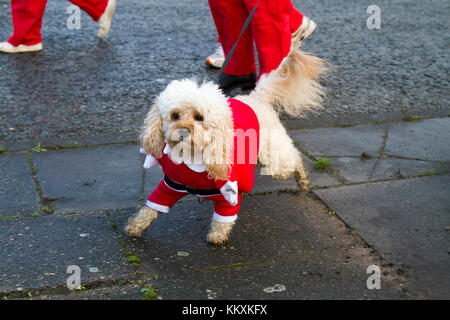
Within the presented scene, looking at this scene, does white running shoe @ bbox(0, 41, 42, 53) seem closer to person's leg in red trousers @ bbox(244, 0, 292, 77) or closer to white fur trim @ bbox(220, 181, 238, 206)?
person's leg in red trousers @ bbox(244, 0, 292, 77)

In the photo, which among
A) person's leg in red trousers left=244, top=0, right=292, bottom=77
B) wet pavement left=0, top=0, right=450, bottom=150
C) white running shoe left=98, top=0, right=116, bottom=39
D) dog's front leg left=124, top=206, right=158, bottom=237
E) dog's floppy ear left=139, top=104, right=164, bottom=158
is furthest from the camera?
white running shoe left=98, top=0, right=116, bottom=39

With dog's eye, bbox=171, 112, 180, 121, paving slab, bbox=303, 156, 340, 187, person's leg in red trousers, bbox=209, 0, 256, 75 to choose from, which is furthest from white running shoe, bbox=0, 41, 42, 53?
dog's eye, bbox=171, 112, 180, 121

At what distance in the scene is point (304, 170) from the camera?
11.9 feet

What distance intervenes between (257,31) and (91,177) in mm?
1632

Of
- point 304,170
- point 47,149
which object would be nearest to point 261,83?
point 304,170

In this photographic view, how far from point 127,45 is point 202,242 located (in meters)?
3.71

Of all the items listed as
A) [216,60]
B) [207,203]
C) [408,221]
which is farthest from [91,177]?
[216,60]

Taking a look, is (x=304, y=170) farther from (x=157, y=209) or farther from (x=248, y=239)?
(x=157, y=209)

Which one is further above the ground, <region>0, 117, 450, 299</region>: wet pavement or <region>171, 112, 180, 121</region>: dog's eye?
<region>171, 112, 180, 121</region>: dog's eye

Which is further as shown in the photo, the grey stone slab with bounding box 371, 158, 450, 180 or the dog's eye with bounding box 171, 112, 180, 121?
the grey stone slab with bounding box 371, 158, 450, 180

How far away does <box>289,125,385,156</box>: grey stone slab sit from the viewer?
4145mm

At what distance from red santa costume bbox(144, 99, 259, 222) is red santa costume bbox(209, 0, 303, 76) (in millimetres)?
1289

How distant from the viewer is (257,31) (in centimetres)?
434

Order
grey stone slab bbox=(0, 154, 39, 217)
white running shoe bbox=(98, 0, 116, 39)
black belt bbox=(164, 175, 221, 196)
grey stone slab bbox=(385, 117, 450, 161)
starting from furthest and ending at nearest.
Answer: white running shoe bbox=(98, 0, 116, 39)
grey stone slab bbox=(385, 117, 450, 161)
grey stone slab bbox=(0, 154, 39, 217)
black belt bbox=(164, 175, 221, 196)
